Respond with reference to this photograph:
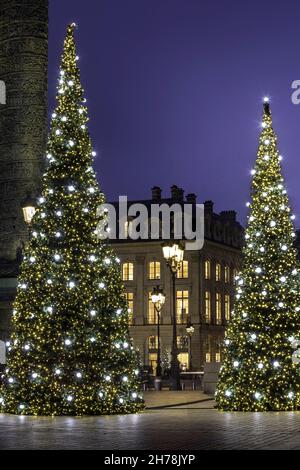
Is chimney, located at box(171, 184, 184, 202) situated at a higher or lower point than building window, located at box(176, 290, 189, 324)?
higher

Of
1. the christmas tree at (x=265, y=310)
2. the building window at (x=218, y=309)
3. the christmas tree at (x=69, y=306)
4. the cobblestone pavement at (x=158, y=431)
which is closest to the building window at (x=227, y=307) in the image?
the building window at (x=218, y=309)

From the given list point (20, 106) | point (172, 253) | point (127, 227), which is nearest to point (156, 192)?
point (127, 227)

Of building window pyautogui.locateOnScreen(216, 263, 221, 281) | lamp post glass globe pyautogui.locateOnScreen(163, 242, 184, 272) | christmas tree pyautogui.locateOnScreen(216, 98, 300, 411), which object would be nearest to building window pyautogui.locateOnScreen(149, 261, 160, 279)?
building window pyautogui.locateOnScreen(216, 263, 221, 281)

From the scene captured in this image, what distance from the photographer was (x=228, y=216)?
3337 inches

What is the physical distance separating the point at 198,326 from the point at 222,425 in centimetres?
5430

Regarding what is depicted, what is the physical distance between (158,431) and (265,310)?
6203 mm

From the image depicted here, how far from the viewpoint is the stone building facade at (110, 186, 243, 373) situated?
233 feet

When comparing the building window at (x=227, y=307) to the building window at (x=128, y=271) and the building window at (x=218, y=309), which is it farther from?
the building window at (x=128, y=271)

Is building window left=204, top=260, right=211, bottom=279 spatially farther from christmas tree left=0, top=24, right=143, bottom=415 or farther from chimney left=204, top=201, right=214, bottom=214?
christmas tree left=0, top=24, right=143, bottom=415

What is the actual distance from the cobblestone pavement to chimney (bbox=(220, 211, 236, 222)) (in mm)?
63871

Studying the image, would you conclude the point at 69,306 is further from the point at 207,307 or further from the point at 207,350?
the point at 207,307

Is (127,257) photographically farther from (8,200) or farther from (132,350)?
(132,350)

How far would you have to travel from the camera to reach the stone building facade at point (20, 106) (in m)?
39.5

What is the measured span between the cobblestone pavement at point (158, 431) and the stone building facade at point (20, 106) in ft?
66.3
